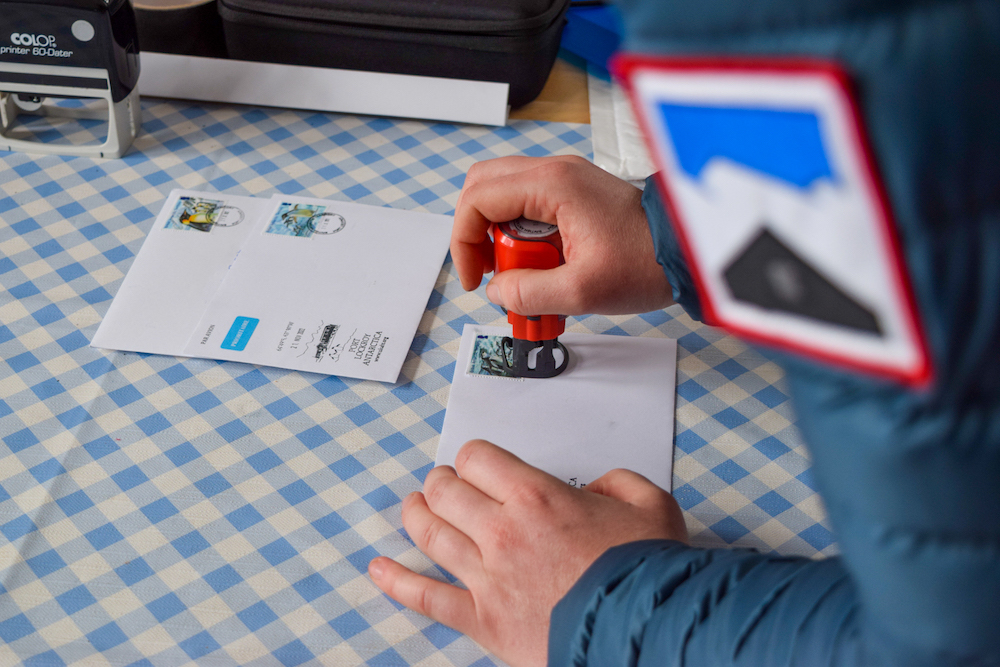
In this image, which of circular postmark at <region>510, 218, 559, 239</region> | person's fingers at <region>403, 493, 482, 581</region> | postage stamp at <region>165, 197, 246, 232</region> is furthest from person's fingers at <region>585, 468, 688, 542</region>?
postage stamp at <region>165, 197, 246, 232</region>

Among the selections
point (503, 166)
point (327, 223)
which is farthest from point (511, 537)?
point (327, 223)

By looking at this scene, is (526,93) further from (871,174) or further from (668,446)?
(871,174)

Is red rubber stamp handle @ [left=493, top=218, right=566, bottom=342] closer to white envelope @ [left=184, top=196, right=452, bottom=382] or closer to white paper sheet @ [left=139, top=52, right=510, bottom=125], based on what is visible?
white envelope @ [left=184, top=196, right=452, bottom=382]

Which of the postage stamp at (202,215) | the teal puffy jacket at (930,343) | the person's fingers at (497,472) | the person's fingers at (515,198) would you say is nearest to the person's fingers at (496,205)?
the person's fingers at (515,198)

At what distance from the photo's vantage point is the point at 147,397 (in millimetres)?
775

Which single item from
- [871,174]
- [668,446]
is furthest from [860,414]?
[668,446]

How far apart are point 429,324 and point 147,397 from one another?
273mm

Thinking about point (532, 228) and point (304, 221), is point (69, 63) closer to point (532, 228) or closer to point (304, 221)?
point (304, 221)

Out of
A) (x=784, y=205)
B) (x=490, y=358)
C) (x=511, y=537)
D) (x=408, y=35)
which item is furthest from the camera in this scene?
(x=408, y=35)

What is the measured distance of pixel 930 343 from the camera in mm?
222

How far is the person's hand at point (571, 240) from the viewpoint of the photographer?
0.74 m

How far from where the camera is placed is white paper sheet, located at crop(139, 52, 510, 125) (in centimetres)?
113

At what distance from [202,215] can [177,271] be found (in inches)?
4.0

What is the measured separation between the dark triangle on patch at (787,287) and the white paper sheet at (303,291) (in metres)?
0.59
